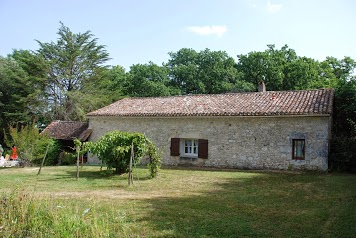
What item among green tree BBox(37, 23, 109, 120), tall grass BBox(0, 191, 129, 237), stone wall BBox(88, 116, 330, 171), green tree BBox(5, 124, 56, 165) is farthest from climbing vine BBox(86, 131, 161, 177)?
green tree BBox(37, 23, 109, 120)

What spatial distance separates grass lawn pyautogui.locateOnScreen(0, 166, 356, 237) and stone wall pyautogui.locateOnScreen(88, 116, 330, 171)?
2.55 meters

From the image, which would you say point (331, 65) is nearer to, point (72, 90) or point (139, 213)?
point (72, 90)

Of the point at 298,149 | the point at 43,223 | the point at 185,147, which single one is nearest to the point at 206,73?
the point at 185,147

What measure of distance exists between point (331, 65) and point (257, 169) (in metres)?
25.9

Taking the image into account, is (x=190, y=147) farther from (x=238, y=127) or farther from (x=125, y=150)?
(x=125, y=150)

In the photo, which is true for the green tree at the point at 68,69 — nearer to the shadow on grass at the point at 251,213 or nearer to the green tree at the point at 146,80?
the green tree at the point at 146,80

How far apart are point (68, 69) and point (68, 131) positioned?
1220cm

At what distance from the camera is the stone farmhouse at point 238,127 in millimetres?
14945

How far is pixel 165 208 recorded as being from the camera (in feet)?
24.6

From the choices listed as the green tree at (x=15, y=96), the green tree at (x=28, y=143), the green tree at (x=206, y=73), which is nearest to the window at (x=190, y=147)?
the green tree at (x=28, y=143)

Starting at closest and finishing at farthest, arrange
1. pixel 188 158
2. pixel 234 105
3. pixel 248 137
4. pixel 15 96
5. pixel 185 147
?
pixel 248 137
pixel 234 105
pixel 188 158
pixel 185 147
pixel 15 96

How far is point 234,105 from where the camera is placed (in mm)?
17594

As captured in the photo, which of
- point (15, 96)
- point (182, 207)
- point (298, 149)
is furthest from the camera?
point (15, 96)

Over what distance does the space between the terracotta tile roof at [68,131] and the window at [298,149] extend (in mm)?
12043
